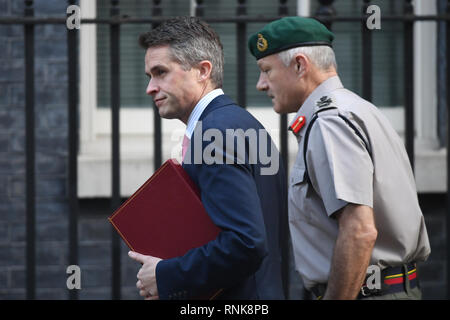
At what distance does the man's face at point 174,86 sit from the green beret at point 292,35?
327 millimetres

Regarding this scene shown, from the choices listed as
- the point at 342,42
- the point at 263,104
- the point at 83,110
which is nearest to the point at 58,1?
the point at 83,110

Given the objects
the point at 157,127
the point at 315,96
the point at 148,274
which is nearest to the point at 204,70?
the point at 315,96

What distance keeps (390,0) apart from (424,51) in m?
0.46

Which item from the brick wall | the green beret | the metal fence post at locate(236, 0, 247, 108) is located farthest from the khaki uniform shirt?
the brick wall

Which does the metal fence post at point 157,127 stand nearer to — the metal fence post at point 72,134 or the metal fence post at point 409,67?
the metal fence post at point 72,134

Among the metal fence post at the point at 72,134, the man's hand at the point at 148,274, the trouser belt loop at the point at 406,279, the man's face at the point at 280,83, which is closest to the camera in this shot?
the man's hand at the point at 148,274

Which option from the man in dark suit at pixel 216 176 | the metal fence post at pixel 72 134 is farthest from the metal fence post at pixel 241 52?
the man in dark suit at pixel 216 176

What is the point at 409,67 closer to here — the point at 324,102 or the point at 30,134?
the point at 324,102

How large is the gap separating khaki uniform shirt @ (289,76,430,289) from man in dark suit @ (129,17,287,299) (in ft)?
0.35

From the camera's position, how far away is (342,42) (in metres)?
5.52

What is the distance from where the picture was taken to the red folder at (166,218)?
2320mm

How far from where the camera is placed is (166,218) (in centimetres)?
235

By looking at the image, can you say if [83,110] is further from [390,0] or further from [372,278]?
[372,278]

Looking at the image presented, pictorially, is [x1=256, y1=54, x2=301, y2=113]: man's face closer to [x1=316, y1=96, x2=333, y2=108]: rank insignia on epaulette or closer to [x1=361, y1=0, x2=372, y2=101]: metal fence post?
[x1=316, y1=96, x2=333, y2=108]: rank insignia on epaulette
